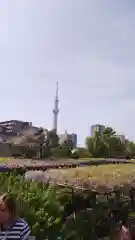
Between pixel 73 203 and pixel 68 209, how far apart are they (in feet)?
0.84

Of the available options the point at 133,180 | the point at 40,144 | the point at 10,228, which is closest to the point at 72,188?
the point at 133,180

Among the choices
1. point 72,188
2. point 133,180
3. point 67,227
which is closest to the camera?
point 67,227

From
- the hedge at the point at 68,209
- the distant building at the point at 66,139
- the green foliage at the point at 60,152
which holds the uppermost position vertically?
the distant building at the point at 66,139

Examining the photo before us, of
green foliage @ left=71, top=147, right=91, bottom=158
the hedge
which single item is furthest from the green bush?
the hedge

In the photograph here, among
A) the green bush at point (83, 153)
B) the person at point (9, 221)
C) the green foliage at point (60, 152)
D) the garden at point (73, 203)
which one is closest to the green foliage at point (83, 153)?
the green bush at point (83, 153)

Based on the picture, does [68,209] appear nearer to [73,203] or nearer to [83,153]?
[73,203]

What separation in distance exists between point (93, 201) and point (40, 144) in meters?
32.2

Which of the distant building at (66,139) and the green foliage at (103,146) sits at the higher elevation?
the distant building at (66,139)

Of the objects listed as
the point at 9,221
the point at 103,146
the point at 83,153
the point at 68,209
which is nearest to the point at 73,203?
the point at 68,209

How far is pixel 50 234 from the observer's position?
709 centimetres

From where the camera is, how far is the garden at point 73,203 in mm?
7282

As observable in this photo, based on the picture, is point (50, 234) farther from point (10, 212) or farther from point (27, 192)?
point (10, 212)

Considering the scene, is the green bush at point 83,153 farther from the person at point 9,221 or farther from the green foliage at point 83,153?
the person at point 9,221

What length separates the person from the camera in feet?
11.5
